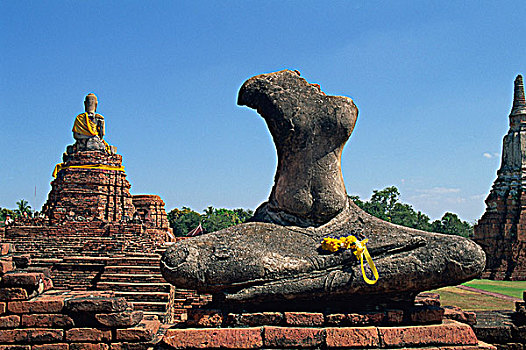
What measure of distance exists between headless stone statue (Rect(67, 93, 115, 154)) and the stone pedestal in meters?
0.53

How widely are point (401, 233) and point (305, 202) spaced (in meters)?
0.92

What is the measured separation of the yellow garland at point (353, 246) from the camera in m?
4.47

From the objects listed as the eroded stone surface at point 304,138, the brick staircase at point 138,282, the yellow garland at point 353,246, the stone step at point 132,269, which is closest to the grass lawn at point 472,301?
the brick staircase at point 138,282

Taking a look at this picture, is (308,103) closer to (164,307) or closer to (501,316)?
(501,316)

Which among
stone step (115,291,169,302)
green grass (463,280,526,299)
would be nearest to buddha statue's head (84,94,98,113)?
stone step (115,291,169,302)

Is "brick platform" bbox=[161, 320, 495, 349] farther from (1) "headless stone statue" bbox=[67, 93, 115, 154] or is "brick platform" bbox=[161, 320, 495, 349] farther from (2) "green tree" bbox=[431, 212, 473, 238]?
(2) "green tree" bbox=[431, 212, 473, 238]

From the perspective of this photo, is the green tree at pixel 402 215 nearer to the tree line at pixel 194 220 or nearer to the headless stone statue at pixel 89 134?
the tree line at pixel 194 220

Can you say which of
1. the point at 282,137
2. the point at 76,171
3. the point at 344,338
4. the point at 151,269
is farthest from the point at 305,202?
the point at 76,171

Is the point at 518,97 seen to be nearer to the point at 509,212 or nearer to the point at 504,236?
the point at 509,212

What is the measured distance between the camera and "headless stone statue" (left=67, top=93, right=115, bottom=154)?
26.0m

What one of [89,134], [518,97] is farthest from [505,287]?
[89,134]

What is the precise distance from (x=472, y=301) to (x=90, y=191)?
58.4 ft

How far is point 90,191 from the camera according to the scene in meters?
24.8

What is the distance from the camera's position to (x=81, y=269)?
12906 millimetres
